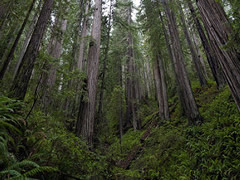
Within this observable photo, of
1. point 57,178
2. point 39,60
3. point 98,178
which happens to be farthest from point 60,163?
point 39,60

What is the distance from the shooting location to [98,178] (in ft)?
9.95

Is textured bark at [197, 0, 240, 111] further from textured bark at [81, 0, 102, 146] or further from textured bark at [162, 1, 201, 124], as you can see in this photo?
textured bark at [81, 0, 102, 146]

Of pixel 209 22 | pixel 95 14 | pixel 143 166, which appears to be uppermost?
pixel 95 14

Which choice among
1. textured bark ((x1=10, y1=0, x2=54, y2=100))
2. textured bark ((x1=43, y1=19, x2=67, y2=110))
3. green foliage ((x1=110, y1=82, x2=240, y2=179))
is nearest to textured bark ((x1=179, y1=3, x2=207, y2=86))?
green foliage ((x1=110, y1=82, x2=240, y2=179))

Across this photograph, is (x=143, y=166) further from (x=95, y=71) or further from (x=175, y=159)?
(x=95, y=71)

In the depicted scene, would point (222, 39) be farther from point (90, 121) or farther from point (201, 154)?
point (90, 121)

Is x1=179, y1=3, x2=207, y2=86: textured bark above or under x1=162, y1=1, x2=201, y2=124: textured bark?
above

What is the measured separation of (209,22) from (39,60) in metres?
4.49

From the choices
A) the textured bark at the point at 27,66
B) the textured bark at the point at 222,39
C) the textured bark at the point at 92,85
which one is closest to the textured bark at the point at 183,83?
the textured bark at the point at 222,39

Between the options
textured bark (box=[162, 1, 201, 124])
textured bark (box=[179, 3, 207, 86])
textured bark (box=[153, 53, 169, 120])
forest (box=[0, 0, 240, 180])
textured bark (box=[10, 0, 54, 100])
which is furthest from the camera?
textured bark (box=[179, 3, 207, 86])

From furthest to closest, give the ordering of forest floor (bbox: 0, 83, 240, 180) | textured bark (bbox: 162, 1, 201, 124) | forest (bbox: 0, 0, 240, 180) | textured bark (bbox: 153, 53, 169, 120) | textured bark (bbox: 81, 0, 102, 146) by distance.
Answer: textured bark (bbox: 153, 53, 169, 120) < textured bark (bbox: 162, 1, 201, 124) < textured bark (bbox: 81, 0, 102, 146) < forest (bbox: 0, 0, 240, 180) < forest floor (bbox: 0, 83, 240, 180)

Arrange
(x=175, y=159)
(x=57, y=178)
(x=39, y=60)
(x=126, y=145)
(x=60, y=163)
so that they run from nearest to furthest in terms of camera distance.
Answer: (x=57, y=178)
(x=60, y=163)
(x=39, y=60)
(x=175, y=159)
(x=126, y=145)

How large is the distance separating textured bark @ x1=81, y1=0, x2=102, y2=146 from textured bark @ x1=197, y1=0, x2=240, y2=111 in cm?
432

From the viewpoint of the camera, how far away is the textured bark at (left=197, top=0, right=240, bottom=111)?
2754 mm
